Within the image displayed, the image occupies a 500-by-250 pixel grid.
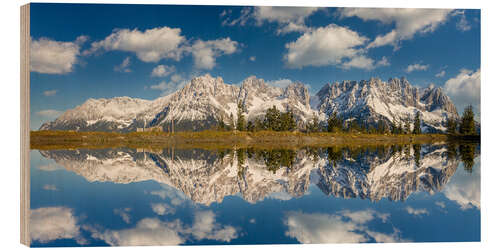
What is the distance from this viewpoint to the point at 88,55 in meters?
14.1

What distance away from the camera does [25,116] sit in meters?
7.90

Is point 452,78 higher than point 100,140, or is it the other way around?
point 452,78

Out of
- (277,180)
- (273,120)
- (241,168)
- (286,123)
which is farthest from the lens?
(273,120)

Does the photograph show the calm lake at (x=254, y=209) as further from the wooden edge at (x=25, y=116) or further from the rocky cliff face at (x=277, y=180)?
the wooden edge at (x=25, y=116)

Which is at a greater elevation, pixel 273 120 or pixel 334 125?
pixel 273 120

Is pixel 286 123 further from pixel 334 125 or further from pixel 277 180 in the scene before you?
pixel 277 180

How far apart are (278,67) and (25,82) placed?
1250 centimetres

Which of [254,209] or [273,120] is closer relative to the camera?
[254,209]

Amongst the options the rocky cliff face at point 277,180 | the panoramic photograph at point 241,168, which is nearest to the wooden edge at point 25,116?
the panoramic photograph at point 241,168

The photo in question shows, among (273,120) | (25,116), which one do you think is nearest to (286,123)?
(273,120)

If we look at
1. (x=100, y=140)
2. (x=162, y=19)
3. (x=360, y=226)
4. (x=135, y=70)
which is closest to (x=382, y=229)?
(x=360, y=226)

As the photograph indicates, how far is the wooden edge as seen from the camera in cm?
746

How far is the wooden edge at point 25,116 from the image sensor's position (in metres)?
7.46

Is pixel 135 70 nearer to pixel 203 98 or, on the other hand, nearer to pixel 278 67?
pixel 278 67
